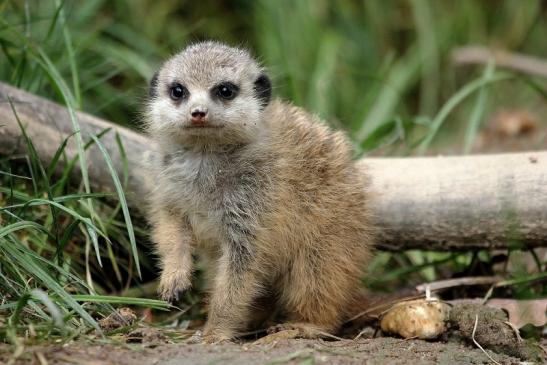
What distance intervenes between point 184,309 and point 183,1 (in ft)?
13.1

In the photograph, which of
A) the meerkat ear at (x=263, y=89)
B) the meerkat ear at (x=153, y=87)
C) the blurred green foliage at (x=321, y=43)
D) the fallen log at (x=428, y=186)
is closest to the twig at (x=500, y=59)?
the blurred green foliage at (x=321, y=43)

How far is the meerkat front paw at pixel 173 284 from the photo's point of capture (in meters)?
3.68

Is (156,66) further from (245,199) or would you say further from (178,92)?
(245,199)

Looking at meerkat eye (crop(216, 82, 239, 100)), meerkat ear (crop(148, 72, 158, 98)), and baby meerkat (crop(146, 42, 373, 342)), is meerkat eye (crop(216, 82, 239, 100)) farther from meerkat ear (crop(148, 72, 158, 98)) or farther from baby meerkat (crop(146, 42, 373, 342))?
meerkat ear (crop(148, 72, 158, 98))

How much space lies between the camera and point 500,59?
22.7ft

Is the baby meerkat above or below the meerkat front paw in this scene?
above

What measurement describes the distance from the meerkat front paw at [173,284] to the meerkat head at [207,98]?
0.60 m

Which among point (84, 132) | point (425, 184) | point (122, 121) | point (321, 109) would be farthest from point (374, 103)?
point (84, 132)

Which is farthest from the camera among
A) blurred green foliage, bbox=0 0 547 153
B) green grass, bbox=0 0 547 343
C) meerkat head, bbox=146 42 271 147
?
blurred green foliage, bbox=0 0 547 153

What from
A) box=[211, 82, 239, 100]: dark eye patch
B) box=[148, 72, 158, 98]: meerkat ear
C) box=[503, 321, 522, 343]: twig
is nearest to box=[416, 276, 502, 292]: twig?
box=[503, 321, 522, 343]: twig

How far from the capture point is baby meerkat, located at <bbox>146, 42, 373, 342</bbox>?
366cm

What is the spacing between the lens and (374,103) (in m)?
6.48

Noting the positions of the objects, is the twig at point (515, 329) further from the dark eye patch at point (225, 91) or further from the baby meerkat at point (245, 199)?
the dark eye patch at point (225, 91)

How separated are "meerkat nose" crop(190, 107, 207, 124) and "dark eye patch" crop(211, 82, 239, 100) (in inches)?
8.8
